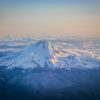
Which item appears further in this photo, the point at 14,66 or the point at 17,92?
the point at 14,66

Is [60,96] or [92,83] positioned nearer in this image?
[60,96]

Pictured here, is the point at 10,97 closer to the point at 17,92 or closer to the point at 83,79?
the point at 17,92

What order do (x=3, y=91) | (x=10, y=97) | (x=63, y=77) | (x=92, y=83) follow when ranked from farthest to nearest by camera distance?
(x=63, y=77)
(x=92, y=83)
(x=3, y=91)
(x=10, y=97)

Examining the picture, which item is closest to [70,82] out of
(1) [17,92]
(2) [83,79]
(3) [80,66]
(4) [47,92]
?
(2) [83,79]

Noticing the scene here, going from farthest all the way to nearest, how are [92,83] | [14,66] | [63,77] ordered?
[14,66] < [63,77] < [92,83]

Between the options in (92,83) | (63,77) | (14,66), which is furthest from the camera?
(14,66)

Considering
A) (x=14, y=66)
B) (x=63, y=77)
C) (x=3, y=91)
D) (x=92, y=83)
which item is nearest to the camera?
(x=3, y=91)

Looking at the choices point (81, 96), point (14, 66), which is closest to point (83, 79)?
point (81, 96)

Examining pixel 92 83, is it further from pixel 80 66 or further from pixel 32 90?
pixel 80 66

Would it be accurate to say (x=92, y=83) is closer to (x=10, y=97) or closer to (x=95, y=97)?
(x=95, y=97)
